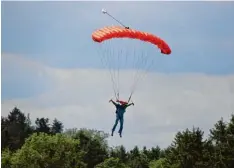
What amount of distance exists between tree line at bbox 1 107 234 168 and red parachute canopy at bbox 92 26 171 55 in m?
14.4

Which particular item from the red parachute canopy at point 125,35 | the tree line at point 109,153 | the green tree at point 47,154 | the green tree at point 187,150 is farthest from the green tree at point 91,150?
the red parachute canopy at point 125,35

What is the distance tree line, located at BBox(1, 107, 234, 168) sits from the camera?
32.1 m

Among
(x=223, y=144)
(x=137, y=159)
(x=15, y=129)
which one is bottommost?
(x=223, y=144)

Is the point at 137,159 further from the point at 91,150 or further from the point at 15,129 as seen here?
the point at 15,129

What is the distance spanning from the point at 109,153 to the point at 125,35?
150 ft

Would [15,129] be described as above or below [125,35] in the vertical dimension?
above

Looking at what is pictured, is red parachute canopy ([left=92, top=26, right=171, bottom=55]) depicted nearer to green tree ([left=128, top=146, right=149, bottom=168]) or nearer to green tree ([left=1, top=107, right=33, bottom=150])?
green tree ([left=1, top=107, right=33, bottom=150])

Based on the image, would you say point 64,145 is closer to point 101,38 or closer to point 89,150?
point 89,150

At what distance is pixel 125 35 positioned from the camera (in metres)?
17.8

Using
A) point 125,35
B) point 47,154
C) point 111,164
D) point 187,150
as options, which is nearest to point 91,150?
point 111,164

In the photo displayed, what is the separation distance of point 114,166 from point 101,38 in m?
36.0

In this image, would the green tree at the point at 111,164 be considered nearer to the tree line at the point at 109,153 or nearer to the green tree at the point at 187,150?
the tree line at the point at 109,153

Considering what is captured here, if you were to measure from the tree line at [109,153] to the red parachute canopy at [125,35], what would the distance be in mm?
14449

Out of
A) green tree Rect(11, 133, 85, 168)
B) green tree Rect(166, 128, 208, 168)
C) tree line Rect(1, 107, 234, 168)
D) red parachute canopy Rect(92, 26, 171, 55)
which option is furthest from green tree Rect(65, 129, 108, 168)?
red parachute canopy Rect(92, 26, 171, 55)
